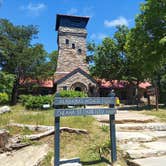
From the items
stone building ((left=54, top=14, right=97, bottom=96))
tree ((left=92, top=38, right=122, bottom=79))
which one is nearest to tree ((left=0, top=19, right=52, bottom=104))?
stone building ((left=54, top=14, right=97, bottom=96))

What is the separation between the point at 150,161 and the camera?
550 cm

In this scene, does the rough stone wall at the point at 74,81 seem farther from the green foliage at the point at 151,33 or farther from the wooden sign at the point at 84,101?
the wooden sign at the point at 84,101

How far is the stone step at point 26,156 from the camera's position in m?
5.72

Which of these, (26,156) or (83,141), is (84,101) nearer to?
(83,141)

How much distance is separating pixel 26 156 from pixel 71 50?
1167 inches

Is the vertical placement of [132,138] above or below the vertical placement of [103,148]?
above

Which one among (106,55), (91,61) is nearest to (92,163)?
(106,55)

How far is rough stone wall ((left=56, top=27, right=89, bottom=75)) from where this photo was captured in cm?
3400

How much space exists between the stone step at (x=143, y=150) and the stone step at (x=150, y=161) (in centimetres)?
18

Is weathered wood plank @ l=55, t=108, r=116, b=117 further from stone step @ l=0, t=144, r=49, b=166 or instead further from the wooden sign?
stone step @ l=0, t=144, r=49, b=166

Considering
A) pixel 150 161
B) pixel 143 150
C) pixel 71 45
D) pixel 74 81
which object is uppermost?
pixel 71 45

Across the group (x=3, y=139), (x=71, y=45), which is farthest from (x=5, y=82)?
(x=3, y=139)

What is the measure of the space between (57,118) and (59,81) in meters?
24.9

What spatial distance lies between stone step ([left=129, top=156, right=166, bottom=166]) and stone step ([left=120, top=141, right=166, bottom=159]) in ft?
0.58
